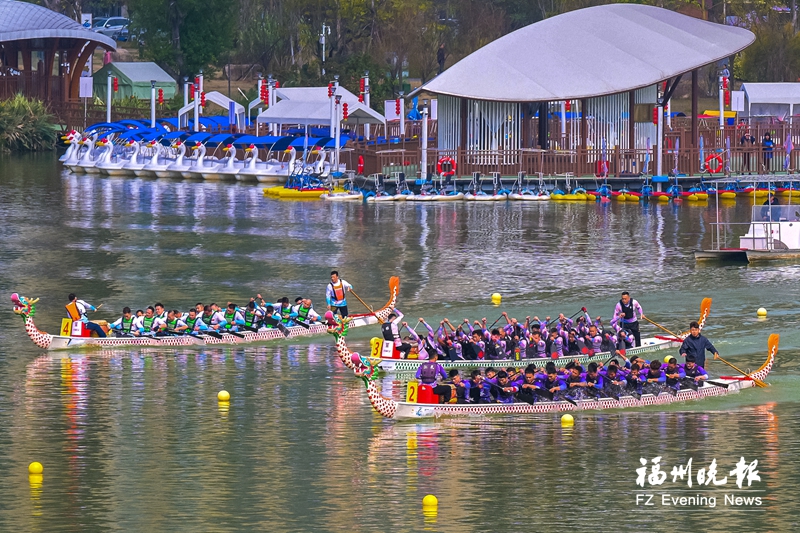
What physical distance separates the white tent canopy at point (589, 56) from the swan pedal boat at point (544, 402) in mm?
41352

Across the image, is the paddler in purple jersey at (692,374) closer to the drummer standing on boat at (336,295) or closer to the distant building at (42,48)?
the drummer standing on boat at (336,295)

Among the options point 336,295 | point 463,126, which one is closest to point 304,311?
point 336,295

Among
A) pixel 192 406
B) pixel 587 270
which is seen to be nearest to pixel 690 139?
pixel 587 270

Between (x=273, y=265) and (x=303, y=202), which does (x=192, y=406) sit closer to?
(x=273, y=265)

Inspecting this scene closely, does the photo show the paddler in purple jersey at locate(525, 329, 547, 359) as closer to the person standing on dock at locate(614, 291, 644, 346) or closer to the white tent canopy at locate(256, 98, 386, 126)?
the person standing on dock at locate(614, 291, 644, 346)

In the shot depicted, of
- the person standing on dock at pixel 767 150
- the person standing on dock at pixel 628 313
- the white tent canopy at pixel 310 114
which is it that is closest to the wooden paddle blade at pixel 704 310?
the person standing on dock at pixel 628 313

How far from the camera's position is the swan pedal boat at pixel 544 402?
34.2 metres

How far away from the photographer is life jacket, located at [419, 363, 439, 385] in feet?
114

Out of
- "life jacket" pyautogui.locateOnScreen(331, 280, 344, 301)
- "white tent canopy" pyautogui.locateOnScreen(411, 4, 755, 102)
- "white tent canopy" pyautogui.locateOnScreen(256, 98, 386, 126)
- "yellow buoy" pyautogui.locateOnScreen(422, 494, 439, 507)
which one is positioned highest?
"white tent canopy" pyautogui.locateOnScreen(411, 4, 755, 102)

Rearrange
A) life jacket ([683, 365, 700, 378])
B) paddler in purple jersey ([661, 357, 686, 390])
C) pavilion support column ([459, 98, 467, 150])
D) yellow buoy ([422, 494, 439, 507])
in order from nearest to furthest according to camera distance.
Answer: yellow buoy ([422, 494, 439, 507]) → paddler in purple jersey ([661, 357, 686, 390]) → life jacket ([683, 365, 700, 378]) → pavilion support column ([459, 98, 467, 150])

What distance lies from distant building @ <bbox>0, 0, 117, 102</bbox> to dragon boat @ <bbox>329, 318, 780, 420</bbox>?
85.1 metres

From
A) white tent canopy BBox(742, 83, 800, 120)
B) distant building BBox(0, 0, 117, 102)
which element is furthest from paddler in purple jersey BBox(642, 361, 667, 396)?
distant building BBox(0, 0, 117, 102)

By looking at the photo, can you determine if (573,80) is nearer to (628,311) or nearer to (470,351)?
(628,311)

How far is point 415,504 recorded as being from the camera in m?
29.0
